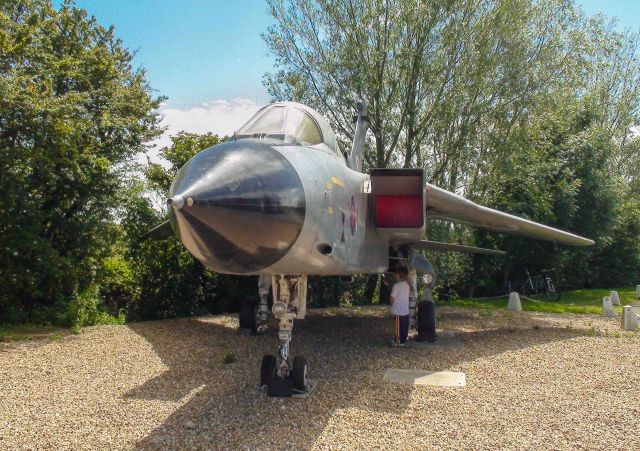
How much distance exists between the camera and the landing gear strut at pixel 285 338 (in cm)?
548

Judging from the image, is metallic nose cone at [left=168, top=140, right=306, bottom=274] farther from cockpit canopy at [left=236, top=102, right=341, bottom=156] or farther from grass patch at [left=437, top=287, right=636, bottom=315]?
grass patch at [left=437, top=287, right=636, bottom=315]

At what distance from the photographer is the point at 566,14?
16.5 meters

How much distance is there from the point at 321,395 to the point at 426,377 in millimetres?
1539

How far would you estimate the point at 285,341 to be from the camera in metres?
5.50

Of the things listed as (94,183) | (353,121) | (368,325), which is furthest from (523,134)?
(94,183)

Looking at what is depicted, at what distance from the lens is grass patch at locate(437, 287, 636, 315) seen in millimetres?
15094

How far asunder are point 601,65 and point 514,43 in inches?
489

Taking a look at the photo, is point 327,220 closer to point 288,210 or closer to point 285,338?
point 288,210

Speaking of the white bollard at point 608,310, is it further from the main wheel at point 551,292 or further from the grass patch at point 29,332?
the grass patch at point 29,332

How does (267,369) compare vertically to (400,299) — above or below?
below

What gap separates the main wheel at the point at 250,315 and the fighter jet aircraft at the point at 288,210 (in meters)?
2.75

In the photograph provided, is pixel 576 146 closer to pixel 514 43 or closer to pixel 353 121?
pixel 514 43

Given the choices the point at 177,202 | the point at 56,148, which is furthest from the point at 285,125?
the point at 56,148

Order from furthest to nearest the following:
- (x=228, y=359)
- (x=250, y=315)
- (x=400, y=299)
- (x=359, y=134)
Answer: (x=359, y=134) < (x=250, y=315) < (x=400, y=299) < (x=228, y=359)
